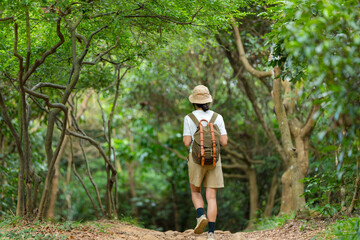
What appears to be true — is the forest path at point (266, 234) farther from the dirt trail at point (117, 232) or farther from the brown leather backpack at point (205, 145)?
the brown leather backpack at point (205, 145)

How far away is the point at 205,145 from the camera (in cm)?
505

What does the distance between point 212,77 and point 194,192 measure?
6.33 meters


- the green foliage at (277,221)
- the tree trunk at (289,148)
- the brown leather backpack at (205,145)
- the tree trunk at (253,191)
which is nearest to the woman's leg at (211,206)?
the brown leather backpack at (205,145)

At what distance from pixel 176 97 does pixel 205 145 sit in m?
7.36

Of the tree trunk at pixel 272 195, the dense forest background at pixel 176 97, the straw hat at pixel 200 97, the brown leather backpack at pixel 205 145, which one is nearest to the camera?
the dense forest background at pixel 176 97

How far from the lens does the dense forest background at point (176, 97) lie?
3473 millimetres

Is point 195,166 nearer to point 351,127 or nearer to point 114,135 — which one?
point 351,127

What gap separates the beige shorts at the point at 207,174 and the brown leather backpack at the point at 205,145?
115 millimetres

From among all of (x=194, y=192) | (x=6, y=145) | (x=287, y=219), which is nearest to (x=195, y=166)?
(x=194, y=192)

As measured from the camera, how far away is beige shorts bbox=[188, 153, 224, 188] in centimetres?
521

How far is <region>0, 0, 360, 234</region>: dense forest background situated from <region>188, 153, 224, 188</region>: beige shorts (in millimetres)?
1139

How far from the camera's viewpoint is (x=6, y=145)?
10539mm

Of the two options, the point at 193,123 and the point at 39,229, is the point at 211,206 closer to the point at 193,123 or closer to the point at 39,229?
the point at 193,123

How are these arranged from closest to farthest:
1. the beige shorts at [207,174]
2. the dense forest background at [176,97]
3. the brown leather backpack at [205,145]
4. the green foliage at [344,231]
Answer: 1. the dense forest background at [176,97]
2. the green foliage at [344,231]
3. the brown leather backpack at [205,145]
4. the beige shorts at [207,174]
